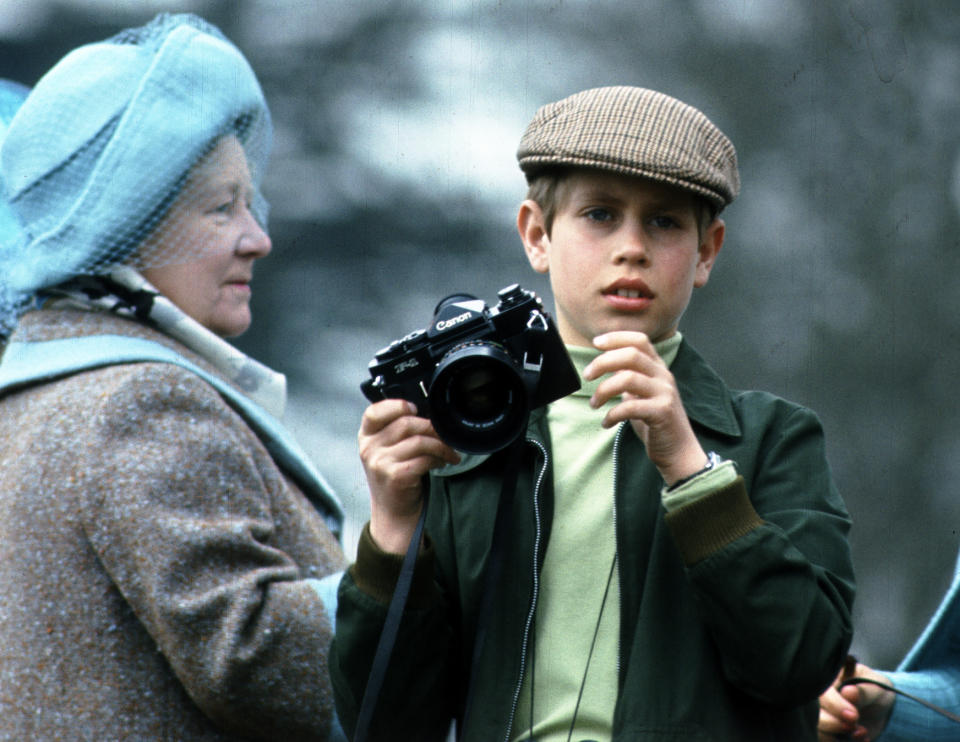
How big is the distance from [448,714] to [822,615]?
0.37 m

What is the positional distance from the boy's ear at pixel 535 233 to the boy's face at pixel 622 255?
4cm

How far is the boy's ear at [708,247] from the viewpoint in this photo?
1259mm

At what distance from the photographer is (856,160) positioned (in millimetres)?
2072

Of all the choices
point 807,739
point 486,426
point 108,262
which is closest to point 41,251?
point 108,262

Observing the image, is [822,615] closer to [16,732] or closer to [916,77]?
[16,732]

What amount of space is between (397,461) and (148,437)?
1.33 feet

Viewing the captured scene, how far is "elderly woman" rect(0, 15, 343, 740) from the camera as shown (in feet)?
4.43

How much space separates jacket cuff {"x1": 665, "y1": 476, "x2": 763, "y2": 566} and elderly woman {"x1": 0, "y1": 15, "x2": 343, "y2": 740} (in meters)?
0.53

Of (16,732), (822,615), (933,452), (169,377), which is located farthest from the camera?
(933,452)

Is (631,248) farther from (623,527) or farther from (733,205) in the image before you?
(733,205)

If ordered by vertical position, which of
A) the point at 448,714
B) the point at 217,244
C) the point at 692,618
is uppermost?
the point at 217,244

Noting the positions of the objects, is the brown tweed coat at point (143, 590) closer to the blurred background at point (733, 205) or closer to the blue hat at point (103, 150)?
the blue hat at point (103, 150)

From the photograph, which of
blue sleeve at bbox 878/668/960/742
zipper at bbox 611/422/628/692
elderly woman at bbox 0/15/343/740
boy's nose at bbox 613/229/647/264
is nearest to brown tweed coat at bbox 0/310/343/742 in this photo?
elderly woman at bbox 0/15/343/740

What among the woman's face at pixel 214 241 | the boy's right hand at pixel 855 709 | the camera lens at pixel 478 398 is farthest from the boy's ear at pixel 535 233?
the boy's right hand at pixel 855 709
